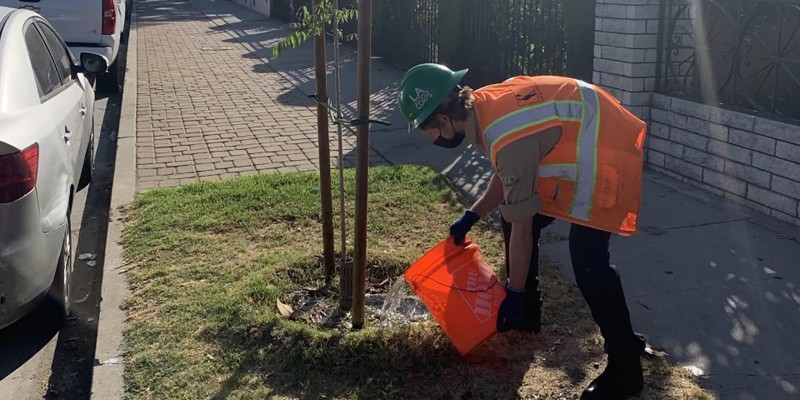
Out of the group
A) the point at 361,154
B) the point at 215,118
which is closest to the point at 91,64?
the point at 215,118

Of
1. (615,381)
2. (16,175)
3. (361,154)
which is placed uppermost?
(361,154)

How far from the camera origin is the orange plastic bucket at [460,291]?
148 inches

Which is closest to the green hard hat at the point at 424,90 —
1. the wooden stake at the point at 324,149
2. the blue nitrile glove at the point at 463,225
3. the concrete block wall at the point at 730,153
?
the blue nitrile glove at the point at 463,225

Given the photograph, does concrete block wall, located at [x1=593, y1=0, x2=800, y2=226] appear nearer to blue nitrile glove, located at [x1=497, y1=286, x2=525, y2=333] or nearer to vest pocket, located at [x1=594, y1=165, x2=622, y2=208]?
vest pocket, located at [x1=594, y1=165, x2=622, y2=208]

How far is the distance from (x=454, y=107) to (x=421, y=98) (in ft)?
0.45

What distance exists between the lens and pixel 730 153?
6191 mm

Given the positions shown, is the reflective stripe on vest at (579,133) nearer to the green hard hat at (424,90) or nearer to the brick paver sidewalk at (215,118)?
the green hard hat at (424,90)

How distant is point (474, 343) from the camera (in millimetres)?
3770

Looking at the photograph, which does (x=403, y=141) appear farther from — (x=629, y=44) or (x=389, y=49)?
(x=389, y=49)

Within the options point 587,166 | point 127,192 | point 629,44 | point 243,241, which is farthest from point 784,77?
point 127,192

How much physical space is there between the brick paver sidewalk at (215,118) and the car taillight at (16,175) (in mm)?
2943

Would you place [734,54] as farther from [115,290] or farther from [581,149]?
[115,290]

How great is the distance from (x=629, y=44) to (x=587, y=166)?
391cm

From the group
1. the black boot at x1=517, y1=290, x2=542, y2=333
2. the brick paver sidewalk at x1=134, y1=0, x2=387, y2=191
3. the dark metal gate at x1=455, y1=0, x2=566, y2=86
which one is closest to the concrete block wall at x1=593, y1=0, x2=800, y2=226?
the dark metal gate at x1=455, y1=0, x2=566, y2=86
